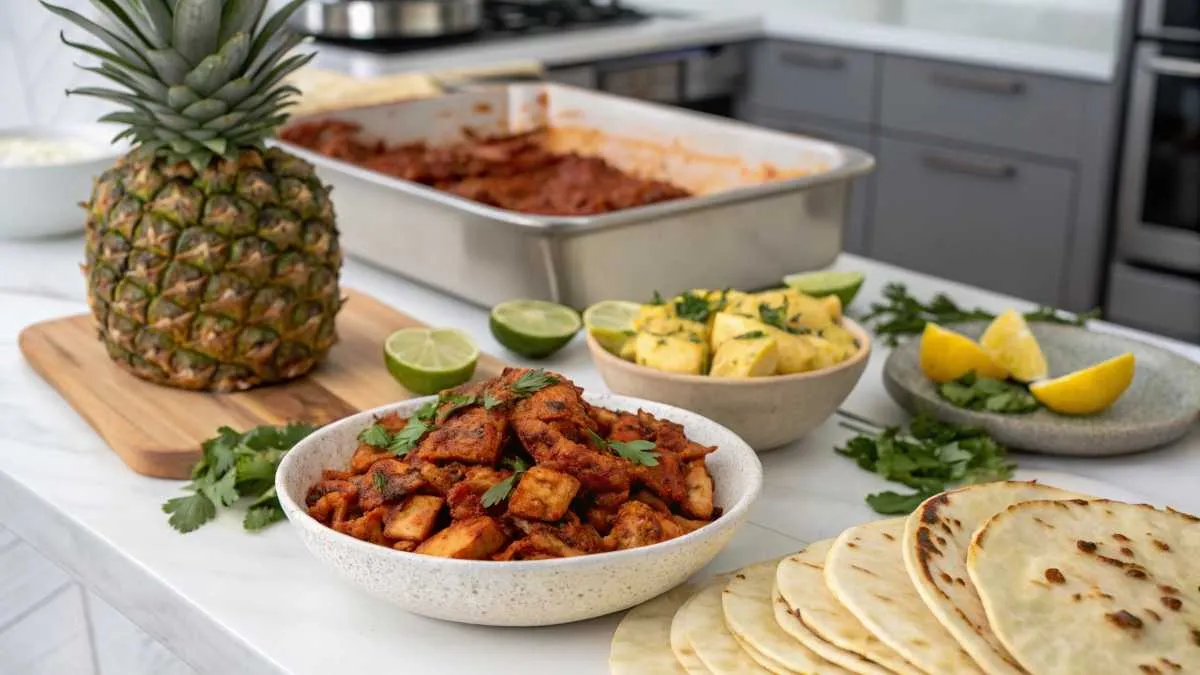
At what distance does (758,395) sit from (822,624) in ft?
1.56

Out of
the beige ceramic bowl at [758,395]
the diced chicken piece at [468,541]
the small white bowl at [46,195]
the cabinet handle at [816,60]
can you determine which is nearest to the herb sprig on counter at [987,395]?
the beige ceramic bowl at [758,395]

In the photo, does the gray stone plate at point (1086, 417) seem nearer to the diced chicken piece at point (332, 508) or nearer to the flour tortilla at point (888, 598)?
the flour tortilla at point (888, 598)

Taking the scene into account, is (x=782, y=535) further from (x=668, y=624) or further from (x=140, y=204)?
(x=140, y=204)

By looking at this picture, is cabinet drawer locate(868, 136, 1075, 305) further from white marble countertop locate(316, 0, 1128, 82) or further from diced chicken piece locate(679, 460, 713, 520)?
diced chicken piece locate(679, 460, 713, 520)

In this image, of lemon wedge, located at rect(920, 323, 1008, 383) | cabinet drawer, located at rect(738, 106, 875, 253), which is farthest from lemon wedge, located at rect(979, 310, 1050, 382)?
cabinet drawer, located at rect(738, 106, 875, 253)

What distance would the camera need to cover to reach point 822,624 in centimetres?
112

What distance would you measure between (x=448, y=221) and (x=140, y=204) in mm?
509

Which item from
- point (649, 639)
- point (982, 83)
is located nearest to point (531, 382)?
point (649, 639)

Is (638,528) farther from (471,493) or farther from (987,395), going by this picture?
(987,395)

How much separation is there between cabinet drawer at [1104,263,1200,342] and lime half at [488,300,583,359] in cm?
275

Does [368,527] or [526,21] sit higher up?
[526,21]

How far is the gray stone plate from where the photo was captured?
163 centimetres

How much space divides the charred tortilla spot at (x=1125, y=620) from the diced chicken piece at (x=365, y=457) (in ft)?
2.22

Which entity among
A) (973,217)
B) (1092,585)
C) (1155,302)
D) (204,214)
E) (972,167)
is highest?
(204,214)
